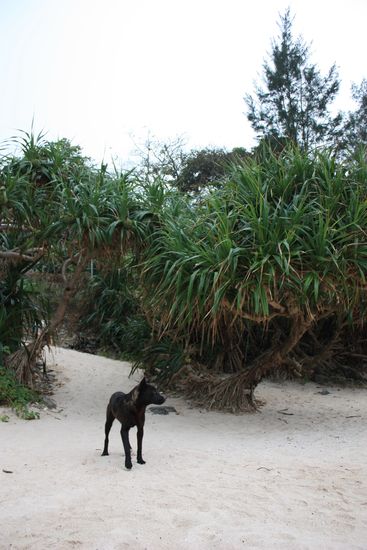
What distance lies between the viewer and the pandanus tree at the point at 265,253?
571cm

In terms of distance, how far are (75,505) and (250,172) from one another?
14.3 feet

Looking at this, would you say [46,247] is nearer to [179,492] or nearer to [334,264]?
[334,264]

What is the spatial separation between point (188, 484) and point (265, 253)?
2624 millimetres

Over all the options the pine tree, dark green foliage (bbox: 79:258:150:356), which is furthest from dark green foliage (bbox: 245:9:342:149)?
dark green foliage (bbox: 79:258:150:356)

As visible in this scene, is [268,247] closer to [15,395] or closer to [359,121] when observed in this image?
[15,395]

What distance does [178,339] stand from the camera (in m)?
7.55

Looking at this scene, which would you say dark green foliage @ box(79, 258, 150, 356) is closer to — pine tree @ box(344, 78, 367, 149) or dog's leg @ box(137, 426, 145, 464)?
dog's leg @ box(137, 426, 145, 464)

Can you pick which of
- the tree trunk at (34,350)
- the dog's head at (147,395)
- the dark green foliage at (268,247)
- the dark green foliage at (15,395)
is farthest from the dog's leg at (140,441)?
the tree trunk at (34,350)

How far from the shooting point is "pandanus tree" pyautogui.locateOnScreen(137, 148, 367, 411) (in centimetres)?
571

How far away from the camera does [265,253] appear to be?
18.7 ft

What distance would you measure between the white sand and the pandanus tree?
1.19m

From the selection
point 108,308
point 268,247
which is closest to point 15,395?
point 268,247

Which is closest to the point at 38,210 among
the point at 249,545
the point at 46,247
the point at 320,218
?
the point at 46,247

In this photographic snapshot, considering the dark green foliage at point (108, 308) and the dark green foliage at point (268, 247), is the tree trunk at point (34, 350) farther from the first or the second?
the dark green foliage at point (108, 308)
